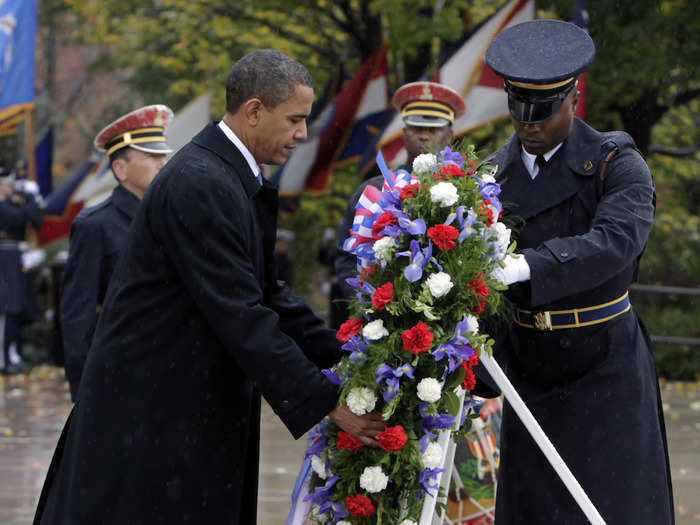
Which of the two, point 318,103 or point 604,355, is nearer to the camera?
point 604,355

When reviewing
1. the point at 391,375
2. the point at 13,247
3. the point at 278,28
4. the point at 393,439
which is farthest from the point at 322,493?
the point at 278,28

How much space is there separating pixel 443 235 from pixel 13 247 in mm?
10103

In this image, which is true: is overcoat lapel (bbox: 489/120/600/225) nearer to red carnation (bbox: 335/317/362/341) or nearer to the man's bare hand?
red carnation (bbox: 335/317/362/341)

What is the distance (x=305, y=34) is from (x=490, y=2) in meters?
2.56

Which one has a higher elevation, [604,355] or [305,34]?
[604,355]

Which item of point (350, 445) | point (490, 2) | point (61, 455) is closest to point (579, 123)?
point (350, 445)

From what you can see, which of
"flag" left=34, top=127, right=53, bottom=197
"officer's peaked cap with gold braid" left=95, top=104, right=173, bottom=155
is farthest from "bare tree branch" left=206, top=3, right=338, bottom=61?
"officer's peaked cap with gold braid" left=95, top=104, right=173, bottom=155

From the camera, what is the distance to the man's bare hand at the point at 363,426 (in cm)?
312

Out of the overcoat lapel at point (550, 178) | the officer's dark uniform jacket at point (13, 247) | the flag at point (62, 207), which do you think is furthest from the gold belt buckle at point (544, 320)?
the flag at point (62, 207)

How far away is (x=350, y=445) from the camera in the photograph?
3.14 meters

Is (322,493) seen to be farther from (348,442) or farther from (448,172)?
(448,172)

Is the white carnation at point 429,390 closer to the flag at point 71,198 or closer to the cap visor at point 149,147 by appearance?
the cap visor at point 149,147

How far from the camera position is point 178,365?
10.3ft

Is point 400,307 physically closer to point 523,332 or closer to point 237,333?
point 237,333
